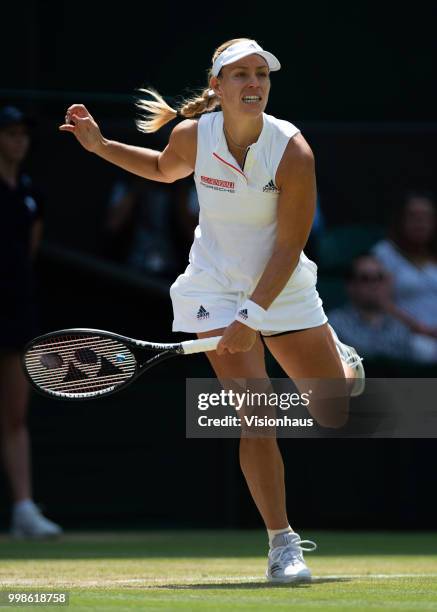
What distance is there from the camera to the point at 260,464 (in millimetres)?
4965

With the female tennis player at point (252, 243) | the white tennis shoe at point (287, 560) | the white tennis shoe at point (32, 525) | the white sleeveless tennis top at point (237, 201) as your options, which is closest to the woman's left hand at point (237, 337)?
the female tennis player at point (252, 243)

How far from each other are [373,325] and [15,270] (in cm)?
203

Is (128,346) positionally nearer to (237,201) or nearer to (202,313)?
(202,313)

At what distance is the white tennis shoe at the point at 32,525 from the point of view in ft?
23.6

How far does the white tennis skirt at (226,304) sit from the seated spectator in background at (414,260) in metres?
3.10

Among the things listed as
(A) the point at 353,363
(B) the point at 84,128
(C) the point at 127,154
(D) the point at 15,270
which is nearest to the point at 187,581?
(A) the point at 353,363

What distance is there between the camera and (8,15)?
8.39m

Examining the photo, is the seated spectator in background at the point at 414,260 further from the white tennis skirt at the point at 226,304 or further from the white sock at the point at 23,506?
the white tennis skirt at the point at 226,304

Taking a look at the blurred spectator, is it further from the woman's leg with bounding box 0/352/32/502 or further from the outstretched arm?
the outstretched arm

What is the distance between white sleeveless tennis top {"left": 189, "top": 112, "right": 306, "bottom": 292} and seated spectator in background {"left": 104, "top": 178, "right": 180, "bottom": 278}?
318 centimetres

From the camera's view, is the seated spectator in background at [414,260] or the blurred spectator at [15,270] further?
the seated spectator in background at [414,260]

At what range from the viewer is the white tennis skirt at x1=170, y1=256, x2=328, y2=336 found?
16.4ft

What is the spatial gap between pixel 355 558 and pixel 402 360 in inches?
76.9

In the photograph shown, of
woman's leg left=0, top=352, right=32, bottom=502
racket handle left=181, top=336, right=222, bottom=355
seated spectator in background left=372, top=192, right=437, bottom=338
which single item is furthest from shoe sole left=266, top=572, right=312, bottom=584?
seated spectator in background left=372, top=192, right=437, bottom=338
